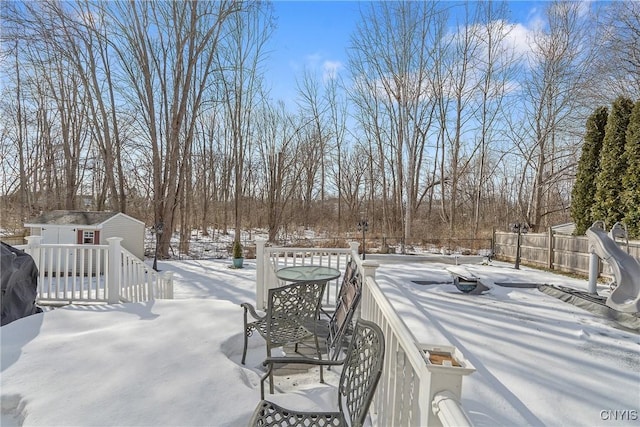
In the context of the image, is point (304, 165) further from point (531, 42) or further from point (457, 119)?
point (531, 42)

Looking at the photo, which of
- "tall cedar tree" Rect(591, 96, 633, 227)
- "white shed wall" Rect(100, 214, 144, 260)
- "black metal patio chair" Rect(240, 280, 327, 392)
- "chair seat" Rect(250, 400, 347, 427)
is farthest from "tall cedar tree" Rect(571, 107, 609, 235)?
"white shed wall" Rect(100, 214, 144, 260)

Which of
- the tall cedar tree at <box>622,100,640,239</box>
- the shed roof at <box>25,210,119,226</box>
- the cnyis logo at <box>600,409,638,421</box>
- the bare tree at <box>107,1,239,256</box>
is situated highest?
the bare tree at <box>107,1,239,256</box>

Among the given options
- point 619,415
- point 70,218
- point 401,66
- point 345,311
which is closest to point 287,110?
point 401,66

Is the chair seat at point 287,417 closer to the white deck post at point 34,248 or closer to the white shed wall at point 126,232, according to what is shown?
the white deck post at point 34,248

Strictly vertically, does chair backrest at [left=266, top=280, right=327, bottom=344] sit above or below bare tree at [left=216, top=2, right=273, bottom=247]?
below

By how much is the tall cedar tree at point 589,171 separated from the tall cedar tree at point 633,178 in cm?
119

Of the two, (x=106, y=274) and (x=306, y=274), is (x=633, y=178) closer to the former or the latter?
(x=306, y=274)

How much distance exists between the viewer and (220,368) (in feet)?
8.16

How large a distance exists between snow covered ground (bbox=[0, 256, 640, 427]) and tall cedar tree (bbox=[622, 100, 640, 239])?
459 cm

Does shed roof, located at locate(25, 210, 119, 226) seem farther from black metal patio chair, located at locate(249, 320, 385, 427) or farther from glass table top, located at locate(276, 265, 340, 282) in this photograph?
black metal patio chair, located at locate(249, 320, 385, 427)

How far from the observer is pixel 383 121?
16.0 meters

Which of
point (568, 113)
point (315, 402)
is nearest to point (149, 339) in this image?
point (315, 402)

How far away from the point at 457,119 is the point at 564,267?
863 centimetres

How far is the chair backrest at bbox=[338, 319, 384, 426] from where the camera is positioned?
1242 mm
